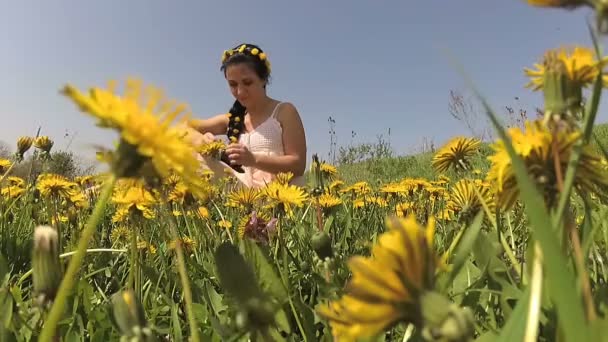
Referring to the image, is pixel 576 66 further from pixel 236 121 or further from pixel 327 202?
pixel 236 121

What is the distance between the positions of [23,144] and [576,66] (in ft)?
5.81

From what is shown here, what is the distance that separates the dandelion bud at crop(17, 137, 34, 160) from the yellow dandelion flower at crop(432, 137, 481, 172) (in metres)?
1.39

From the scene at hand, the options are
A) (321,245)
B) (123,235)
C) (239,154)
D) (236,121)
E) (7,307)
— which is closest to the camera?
(7,307)

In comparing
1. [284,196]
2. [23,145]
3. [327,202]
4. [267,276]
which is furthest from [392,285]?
[23,145]

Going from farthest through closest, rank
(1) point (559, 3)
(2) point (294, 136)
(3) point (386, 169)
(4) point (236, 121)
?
(3) point (386, 169)
(4) point (236, 121)
(2) point (294, 136)
(1) point (559, 3)

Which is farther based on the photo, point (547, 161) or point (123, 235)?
point (123, 235)

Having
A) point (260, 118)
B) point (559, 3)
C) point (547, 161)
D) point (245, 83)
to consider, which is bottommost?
point (547, 161)

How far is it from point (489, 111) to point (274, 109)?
357 centimetres

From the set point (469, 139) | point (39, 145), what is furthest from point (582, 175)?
point (39, 145)

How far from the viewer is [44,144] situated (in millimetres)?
1936

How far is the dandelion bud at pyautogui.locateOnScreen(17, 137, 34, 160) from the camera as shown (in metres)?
1.75

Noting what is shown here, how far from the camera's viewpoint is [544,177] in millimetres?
428

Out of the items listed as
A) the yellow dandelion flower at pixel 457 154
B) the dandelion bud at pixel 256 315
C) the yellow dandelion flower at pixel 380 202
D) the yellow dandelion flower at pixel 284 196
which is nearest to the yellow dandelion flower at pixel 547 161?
the dandelion bud at pixel 256 315

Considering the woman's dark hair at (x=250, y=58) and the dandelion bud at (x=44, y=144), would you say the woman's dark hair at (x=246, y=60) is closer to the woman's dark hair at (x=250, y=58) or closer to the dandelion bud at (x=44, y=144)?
the woman's dark hair at (x=250, y=58)
